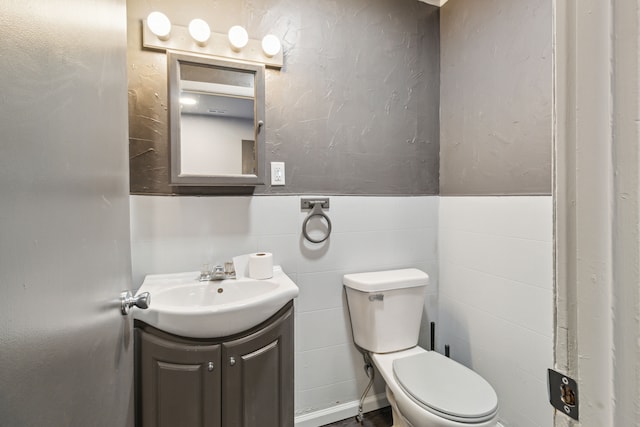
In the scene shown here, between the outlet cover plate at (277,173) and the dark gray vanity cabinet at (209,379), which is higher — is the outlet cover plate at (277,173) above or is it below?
above

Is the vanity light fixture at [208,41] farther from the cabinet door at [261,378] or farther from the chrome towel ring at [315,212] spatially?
the cabinet door at [261,378]

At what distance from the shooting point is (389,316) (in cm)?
152

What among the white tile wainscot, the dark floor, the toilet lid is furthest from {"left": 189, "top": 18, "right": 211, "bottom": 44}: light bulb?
the dark floor

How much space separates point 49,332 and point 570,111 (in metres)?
0.70

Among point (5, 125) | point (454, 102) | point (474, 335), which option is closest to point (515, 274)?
point (474, 335)

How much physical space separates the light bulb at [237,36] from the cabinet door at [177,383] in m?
1.25

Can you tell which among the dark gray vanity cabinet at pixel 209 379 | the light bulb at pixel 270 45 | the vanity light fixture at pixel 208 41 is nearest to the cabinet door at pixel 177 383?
the dark gray vanity cabinet at pixel 209 379

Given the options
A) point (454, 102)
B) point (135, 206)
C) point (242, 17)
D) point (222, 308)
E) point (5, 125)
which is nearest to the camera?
point (5, 125)

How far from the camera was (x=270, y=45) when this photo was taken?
1.42 m

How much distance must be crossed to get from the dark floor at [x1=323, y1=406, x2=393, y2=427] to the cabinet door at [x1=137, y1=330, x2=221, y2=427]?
2.65 feet

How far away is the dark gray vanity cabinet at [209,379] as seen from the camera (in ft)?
3.39

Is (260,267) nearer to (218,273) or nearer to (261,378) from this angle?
(218,273)

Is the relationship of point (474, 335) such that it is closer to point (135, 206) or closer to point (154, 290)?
point (154, 290)

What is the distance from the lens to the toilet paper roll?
4.43 feet
